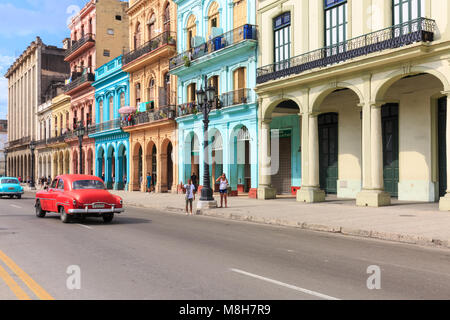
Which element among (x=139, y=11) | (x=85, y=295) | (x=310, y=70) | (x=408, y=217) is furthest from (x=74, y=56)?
(x=85, y=295)

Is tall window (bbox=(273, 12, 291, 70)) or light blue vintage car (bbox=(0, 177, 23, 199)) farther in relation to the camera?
light blue vintage car (bbox=(0, 177, 23, 199))

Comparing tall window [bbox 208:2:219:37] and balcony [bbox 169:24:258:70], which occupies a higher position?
tall window [bbox 208:2:219:37]

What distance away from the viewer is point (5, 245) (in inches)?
388

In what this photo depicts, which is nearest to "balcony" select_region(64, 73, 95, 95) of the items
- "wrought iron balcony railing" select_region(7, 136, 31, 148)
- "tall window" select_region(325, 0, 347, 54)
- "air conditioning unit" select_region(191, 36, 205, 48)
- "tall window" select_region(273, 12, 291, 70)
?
"air conditioning unit" select_region(191, 36, 205, 48)

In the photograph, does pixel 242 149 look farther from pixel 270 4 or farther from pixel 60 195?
pixel 60 195

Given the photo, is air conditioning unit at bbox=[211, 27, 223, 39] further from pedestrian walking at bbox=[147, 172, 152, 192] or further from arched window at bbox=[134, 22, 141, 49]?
arched window at bbox=[134, 22, 141, 49]

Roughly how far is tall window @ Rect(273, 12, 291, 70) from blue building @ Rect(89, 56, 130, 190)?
63.5 feet

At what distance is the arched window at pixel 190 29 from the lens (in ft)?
106

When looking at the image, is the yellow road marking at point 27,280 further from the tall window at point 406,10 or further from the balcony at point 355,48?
the tall window at point 406,10

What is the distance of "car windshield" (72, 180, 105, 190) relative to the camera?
49.3ft

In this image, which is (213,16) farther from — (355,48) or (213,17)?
(355,48)

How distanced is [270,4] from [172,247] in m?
18.7

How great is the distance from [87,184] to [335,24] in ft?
43.6
